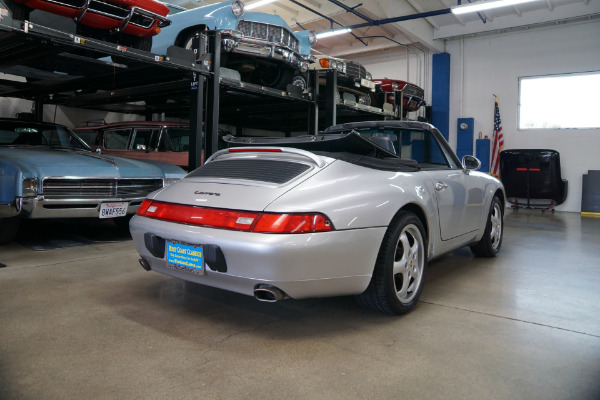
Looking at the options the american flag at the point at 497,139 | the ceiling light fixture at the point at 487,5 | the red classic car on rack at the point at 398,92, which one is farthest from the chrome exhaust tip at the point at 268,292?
the american flag at the point at 497,139

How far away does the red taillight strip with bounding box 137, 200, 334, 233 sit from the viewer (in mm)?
1940

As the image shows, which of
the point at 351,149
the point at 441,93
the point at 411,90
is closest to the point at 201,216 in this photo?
the point at 351,149

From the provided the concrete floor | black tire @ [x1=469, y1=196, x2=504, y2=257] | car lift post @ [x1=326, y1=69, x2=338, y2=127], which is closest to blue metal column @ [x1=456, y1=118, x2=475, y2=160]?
car lift post @ [x1=326, y1=69, x2=338, y2=127]

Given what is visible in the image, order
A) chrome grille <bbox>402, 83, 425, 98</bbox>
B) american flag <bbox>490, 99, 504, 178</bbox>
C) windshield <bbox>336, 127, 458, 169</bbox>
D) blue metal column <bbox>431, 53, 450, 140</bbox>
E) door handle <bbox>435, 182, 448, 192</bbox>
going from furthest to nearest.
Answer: blue metal column <bbox>431, 53, 450, 140</bbox> < american flag <bbox>490, 99, 504, 178</bbox> < chrome grille <bbox>402, 83, 425, 98</bbox> < windshield <bbox>336, 127, 458, 169</bbox> < door handle <bbox>435, 182, 448, 192</bbox>

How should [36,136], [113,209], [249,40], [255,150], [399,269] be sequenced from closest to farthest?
[399,269]
[255,150]
[113,209]
[36,136]
[249,40]

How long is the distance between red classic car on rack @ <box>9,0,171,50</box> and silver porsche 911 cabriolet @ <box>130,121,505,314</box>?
1.97 m

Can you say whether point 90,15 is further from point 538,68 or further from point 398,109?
point 538,68

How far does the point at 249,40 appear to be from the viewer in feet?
17.3

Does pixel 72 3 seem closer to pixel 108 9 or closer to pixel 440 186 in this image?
pixel 108 9

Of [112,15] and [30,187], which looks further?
[112,15]

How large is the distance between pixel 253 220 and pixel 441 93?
12.6 metres

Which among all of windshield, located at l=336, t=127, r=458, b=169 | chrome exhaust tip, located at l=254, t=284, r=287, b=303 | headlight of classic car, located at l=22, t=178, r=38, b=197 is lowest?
chrome exhaust tip, located at l=254, t=284, r=287, b=303

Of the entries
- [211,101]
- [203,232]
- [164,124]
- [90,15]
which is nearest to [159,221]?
[203,232]

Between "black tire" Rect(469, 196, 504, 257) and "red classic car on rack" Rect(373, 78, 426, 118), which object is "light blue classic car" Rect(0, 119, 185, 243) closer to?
"black tire" Rect(469, 196, 504, 257)
